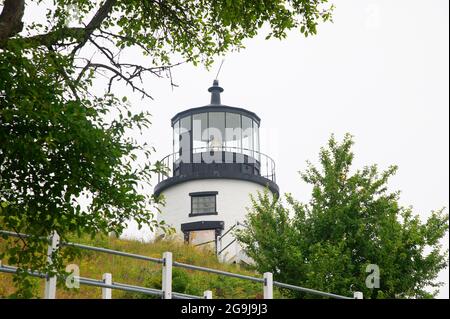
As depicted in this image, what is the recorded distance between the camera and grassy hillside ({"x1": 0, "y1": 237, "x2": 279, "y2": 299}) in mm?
21078

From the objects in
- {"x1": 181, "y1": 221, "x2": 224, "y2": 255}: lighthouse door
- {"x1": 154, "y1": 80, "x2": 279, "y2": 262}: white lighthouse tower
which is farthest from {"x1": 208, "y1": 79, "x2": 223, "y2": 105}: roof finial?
{"x1": 181, "y1": 221, "x2": 224, "y2": 255}: lighthouse door

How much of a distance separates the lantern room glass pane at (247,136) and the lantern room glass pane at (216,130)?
1.10m

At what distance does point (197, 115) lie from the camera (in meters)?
39.1

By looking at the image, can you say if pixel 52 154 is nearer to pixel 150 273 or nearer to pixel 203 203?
pixel 150 273

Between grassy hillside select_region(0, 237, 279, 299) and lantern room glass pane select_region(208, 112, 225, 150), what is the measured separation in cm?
723

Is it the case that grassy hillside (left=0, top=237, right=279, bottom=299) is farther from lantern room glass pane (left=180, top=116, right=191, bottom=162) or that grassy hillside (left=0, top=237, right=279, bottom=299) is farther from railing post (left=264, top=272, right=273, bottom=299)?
lantern room glass pane (left=180, top=116, right=191, bottom=162)

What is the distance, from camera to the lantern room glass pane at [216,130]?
38.4 m

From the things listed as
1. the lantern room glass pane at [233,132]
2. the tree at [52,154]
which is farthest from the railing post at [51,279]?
the lantern room glass pane at [233,132]

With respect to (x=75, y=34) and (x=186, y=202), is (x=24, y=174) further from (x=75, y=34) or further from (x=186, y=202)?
(x=186, y=202)

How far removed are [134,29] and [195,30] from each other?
1337 millimetres

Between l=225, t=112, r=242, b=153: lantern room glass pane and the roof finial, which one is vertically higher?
the roof finial

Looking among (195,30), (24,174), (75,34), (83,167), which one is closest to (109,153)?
(83,167)

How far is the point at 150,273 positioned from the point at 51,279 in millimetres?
13059

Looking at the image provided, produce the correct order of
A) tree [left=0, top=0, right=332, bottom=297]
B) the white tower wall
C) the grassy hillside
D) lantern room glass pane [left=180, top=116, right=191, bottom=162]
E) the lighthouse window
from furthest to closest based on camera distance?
lantern room glass pane [left=180, top=116, right=191, bottom=162]
the lighthouse window
the white tower wall
the grassy hillside
tree [left=0, top=0, right=332, bottom=297]
